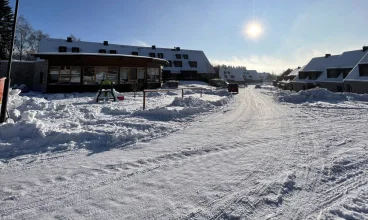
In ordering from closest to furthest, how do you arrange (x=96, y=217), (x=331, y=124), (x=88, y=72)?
(x=96, y=217) < (x=331, y=124) < (x=88, y=72)

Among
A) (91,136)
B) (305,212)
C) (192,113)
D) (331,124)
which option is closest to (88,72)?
(192,113)

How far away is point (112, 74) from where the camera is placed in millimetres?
26219

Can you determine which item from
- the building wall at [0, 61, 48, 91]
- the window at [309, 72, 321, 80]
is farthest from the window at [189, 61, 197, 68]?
the building wall at [0, 61, 48, 91]

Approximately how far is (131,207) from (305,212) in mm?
2514

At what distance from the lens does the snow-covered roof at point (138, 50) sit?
134ft

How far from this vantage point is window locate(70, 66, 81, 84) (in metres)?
24.3

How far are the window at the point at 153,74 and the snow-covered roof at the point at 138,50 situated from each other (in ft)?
60.8

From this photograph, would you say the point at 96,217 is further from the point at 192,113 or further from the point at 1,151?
the point at 192,113

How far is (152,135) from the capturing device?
7664 mm

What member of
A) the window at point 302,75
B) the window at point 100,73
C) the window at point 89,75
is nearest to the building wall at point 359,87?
the window at point 302,75

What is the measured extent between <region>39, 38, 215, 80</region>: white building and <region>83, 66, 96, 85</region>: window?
20032 millimetres

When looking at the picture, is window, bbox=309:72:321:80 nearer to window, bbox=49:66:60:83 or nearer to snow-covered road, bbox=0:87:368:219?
snow-covered road, bbox=0:87:368:219

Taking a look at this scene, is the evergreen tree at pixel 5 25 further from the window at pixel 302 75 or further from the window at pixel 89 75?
the window at pixel 302 75

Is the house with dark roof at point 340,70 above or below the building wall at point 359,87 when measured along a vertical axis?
above
